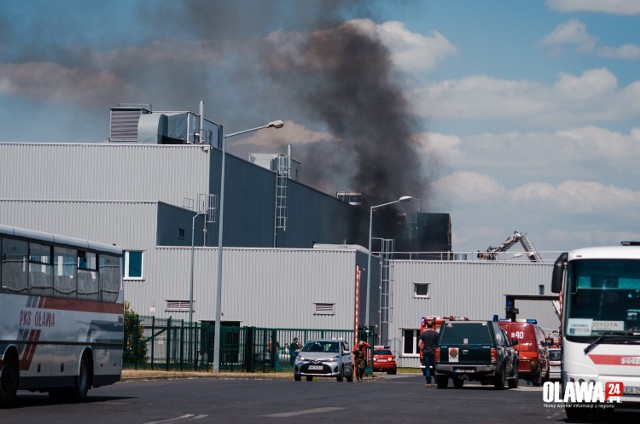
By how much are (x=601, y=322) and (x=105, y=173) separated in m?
59.6

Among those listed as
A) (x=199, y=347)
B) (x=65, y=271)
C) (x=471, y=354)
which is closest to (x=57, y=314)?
(x=65, y=271)

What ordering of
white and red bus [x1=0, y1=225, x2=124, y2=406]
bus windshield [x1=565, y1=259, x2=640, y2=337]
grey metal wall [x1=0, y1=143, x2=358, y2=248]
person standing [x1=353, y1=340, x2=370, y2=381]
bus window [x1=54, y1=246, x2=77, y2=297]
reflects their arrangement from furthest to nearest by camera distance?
grey metal wall [x1=0, y1=143, x2=358, y2=248] → person standing [x1=353, y1=340, x2=370, y2=381] → bus window [x1=54, y1=246, x2=77, y2=297] → white and red bus [x1=0, y1=225, x2=124, y2=406] → bus windshield [x1=565, y1=259, x2=640, y2=337]

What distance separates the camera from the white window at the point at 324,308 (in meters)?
69.4

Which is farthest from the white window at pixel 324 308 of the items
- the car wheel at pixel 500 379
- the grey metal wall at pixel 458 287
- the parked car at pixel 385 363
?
the car wheel at pixel 500 379

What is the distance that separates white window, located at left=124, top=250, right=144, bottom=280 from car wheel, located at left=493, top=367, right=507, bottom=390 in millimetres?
35640

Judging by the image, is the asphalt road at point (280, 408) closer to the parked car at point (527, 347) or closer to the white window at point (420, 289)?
the parked car at point (527, 347)

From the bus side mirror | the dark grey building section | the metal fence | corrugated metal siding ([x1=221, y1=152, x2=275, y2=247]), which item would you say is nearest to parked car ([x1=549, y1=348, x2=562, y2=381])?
the metal fence

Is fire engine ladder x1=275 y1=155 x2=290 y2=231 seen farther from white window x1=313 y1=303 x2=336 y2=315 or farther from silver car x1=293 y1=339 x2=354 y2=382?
silver car x1=293 y1=339 x2=354 y2=382

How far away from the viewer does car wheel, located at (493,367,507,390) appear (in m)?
35.7

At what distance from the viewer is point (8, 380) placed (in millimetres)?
21812

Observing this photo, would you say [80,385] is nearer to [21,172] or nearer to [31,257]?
[31,257]

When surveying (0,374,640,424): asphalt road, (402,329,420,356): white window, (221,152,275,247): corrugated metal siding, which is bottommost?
(0,374,640,424): asphalt road

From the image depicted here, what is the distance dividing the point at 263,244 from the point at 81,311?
190 ft

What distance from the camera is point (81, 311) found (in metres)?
24.8
